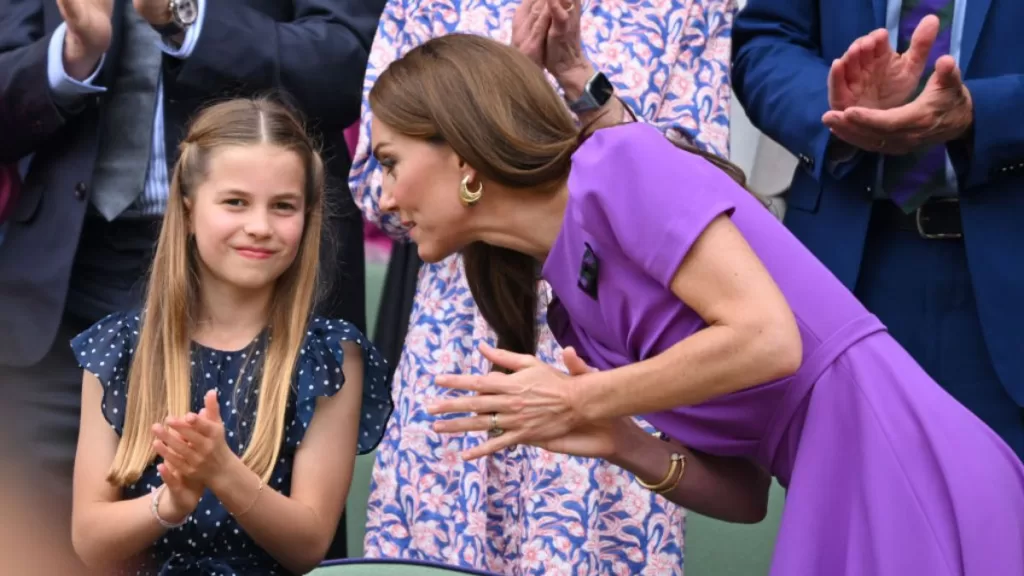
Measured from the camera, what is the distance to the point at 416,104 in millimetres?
2287

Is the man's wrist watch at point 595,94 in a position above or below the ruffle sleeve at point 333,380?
above

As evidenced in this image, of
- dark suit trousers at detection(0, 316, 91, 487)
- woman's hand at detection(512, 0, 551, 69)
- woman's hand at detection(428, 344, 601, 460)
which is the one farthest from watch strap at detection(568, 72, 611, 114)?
dark suit trousers at detection(0, 316, 91, 487)

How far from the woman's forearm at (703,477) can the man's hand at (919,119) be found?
0.60 m

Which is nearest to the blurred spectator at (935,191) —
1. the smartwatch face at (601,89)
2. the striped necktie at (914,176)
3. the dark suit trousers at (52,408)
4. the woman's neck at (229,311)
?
the striped necktie at (914,176)

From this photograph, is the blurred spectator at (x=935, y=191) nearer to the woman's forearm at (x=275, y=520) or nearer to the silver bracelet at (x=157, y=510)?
the woman's forearm at (x=275, y=520)

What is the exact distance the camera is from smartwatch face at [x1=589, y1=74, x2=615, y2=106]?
259cm

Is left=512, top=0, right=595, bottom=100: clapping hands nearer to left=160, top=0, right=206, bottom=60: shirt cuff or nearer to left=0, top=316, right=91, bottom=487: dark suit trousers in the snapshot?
left=160, top=0, right=206, bottom=60: shirt cuff

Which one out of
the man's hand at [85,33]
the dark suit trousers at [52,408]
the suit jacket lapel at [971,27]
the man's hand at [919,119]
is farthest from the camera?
the dark suit trousers at [52,408]

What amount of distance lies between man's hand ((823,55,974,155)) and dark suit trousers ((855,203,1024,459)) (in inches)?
9.2

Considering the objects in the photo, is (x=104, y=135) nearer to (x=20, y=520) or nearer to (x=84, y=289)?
(x=84, y=289)

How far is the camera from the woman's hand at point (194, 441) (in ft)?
7.11

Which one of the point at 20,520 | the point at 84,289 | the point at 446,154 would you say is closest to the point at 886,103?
the point at 446,154

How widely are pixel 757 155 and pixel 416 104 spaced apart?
4.97ft

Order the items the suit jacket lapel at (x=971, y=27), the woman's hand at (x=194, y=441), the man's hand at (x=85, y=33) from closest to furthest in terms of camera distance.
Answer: the woman's hand at (x=194, y=441) → the suit jacket lapel at (x=971, y=27) → the man's hand at (x=85, y=33)
